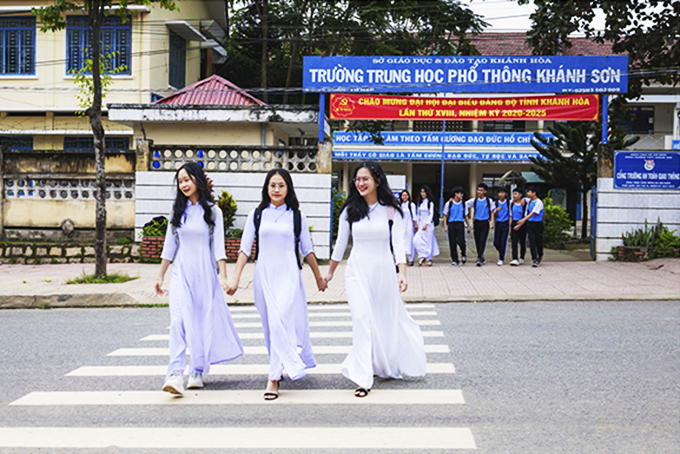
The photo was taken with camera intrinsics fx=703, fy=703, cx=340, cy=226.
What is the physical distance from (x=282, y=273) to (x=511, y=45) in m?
37.0

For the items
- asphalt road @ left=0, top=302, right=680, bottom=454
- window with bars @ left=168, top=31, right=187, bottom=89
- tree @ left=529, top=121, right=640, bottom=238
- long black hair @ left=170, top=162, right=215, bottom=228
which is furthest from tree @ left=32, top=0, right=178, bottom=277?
tree @ left=529, top=121, right=640, bottom=238

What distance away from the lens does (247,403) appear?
17.2ft

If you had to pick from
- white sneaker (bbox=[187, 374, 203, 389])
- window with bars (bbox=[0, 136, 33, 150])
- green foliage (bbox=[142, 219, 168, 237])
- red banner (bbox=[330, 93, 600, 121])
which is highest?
red banner (bbox=[330, 93, 600, 121])

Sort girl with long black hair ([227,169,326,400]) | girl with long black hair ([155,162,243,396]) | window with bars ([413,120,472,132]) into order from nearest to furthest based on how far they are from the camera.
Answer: girl with long black hair ([227,169,326,400]) → girl with long black hair ([155,162,243,396]) → window with bars ([413,120,472,132])

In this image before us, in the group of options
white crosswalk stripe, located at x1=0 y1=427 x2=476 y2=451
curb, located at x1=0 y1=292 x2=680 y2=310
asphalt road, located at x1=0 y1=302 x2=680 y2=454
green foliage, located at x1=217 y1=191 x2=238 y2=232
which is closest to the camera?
white crosswalk stripe, located at x1=0 y1=427 x2=476 y2=451

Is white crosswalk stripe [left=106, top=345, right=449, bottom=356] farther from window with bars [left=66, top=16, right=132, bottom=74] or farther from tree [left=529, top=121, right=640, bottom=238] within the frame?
window with bars [left=66, top=16, right=132, bottom=74]

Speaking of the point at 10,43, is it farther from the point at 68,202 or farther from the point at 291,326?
the point at 291,326

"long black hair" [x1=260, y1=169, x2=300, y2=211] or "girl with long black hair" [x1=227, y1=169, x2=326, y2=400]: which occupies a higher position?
"long black hair" [x1=260, y1=169, x2=300, y2=211]

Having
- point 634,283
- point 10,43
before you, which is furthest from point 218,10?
point 634,283

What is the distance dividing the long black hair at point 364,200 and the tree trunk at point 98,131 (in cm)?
815

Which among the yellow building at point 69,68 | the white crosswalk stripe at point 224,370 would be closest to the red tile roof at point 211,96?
the yellow building at point 69,68

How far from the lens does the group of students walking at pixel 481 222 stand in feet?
48.7

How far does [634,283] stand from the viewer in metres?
12.0

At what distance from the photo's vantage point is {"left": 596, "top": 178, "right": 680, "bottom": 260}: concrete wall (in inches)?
607
